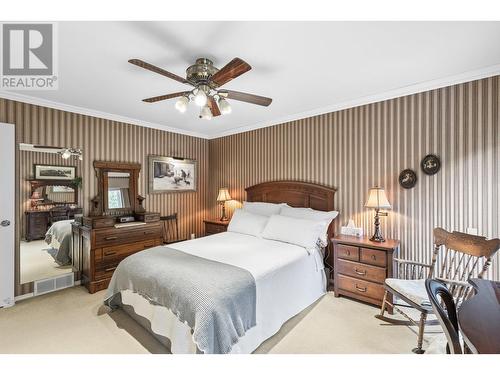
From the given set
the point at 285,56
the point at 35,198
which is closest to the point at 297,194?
the point at 285,56

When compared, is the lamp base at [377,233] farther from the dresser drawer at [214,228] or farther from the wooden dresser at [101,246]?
the wooden dresser at [101,246]

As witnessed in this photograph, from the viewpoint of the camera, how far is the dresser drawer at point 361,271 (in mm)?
2650

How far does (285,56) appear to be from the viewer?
2080mm

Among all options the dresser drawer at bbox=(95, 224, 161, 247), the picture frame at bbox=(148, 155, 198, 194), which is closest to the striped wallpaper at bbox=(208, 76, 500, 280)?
the picture frame at bbox=(148, 155, 198, 194)

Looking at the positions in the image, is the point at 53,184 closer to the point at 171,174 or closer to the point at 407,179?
the point at 171,174

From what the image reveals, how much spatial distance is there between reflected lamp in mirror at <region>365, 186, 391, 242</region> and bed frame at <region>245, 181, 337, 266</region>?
589mm

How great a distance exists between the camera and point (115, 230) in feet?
10.8

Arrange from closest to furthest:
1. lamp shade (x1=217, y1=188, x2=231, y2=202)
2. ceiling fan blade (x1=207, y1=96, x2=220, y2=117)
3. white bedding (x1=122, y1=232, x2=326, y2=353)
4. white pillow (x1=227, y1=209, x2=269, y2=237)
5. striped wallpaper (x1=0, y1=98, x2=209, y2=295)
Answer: white bedding (x1=122, y1=232, x2=326, y2=353) → ceiling fan blade (x1=207, y1=96, x2=220, y2=117) → striped wallpaper (x1=0, y1=98, x2=209, y2=295) → white pillow (x1=227, y1=209, x2=269, y2=237) → lamp shade (x1=217, y1=188, x2=231, y2=202)

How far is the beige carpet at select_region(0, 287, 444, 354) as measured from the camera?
6.70 ft

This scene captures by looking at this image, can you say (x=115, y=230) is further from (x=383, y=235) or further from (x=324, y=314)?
(x=383, y=235)

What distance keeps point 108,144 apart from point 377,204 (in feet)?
12.6

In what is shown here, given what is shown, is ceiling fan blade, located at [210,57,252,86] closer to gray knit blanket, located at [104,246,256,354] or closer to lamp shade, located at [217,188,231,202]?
gray knit blanket, located at [104,246,256,354]

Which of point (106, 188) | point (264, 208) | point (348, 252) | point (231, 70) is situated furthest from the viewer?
point (264, 208)
